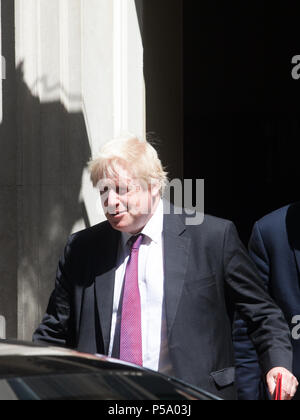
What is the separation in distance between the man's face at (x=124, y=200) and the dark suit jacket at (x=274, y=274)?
779 mm

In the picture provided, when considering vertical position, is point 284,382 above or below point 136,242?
below

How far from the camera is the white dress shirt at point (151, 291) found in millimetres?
3572

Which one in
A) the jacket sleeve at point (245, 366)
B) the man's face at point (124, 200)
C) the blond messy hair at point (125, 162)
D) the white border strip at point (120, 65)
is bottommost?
the jacket sleeve at point (245, 366)

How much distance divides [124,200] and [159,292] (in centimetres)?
40

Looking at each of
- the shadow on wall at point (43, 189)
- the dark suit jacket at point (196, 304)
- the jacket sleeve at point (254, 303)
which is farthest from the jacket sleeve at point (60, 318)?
the shadow on wall at point (43, 189)

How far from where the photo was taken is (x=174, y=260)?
3.70m

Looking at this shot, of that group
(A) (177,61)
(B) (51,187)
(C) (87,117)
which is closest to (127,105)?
(C) (87,117)

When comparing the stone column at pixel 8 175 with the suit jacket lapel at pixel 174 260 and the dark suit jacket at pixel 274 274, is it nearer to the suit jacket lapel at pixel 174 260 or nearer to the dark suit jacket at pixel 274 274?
the dark suit jacket at pixel 274 274

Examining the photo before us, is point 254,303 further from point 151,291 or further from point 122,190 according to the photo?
point 122,190

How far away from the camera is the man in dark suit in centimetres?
360

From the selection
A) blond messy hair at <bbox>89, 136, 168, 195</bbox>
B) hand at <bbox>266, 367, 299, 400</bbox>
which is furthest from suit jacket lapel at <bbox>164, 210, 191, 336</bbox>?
hand at <bbox>266, 367, 299, 400</bbox>

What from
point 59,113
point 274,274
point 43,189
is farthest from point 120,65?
point 274,274
